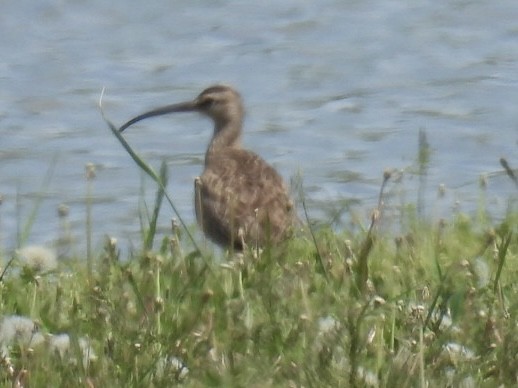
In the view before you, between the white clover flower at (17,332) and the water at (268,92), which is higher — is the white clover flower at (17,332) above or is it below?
above

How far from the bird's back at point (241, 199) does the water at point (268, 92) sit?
2.48 ft

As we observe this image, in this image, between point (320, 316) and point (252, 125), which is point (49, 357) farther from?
point (252, 125)

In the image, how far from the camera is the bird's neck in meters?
11.0

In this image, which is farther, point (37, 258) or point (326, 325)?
point (37, 258)

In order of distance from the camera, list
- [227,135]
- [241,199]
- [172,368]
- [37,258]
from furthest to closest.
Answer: [227,135] → [241,199] → [37,258] → [172,368]

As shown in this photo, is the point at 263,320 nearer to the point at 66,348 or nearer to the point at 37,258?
the point at 66,348

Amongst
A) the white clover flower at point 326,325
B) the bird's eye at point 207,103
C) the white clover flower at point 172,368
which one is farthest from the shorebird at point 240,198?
the white clover flower at point 172,368

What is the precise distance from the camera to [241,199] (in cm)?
923

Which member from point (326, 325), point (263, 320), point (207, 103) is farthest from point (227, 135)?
point (326, 325)

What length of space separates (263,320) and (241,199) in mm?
3416

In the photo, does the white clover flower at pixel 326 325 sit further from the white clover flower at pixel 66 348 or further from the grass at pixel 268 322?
the white clover flower at pixel 66 348

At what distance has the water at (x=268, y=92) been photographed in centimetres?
1180

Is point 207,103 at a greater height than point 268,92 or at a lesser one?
greater

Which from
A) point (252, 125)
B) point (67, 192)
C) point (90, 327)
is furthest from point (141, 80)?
Result: point (90, 327)
